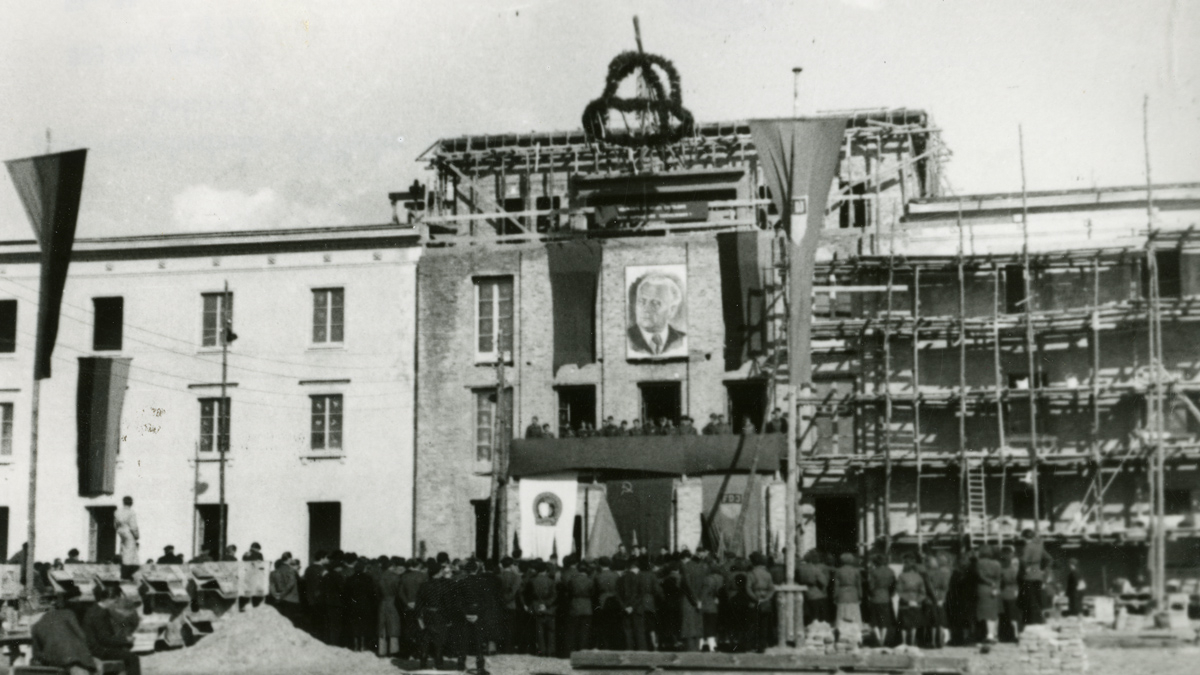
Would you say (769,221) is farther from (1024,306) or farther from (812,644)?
(812,644)

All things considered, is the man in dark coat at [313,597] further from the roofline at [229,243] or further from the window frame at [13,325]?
the window frame at [13,325]

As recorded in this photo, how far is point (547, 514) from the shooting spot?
34.7 metres

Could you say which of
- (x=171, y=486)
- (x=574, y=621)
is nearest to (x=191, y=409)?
(x=171, y=486)

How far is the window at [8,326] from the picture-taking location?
41.5 metres

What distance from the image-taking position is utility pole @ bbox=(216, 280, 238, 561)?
37881 millimetres

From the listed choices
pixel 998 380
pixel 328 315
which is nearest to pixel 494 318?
pixel 328 315

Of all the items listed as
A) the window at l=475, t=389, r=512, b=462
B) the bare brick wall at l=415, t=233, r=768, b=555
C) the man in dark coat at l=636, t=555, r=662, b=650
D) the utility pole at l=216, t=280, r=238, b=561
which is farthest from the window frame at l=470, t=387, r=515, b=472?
the man in dark coat at l=636, t=555, r=662, b=650

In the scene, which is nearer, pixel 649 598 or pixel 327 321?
pixel 649 598

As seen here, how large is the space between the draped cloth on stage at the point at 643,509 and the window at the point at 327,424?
32.1 feet

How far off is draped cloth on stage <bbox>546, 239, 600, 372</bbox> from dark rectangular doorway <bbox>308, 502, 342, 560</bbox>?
26.8 ft

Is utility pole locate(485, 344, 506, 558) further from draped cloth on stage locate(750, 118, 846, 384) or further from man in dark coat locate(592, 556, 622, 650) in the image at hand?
draped cloth on stage locate(750, 118, 846, 384)

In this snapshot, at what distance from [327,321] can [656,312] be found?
1000 cm

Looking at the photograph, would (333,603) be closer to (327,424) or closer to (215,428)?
(327,424)

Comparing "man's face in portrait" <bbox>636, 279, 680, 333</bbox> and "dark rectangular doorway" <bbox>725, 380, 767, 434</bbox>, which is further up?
"man's face in portrait" <bbox>636, 279, 680, 333</bbox>
